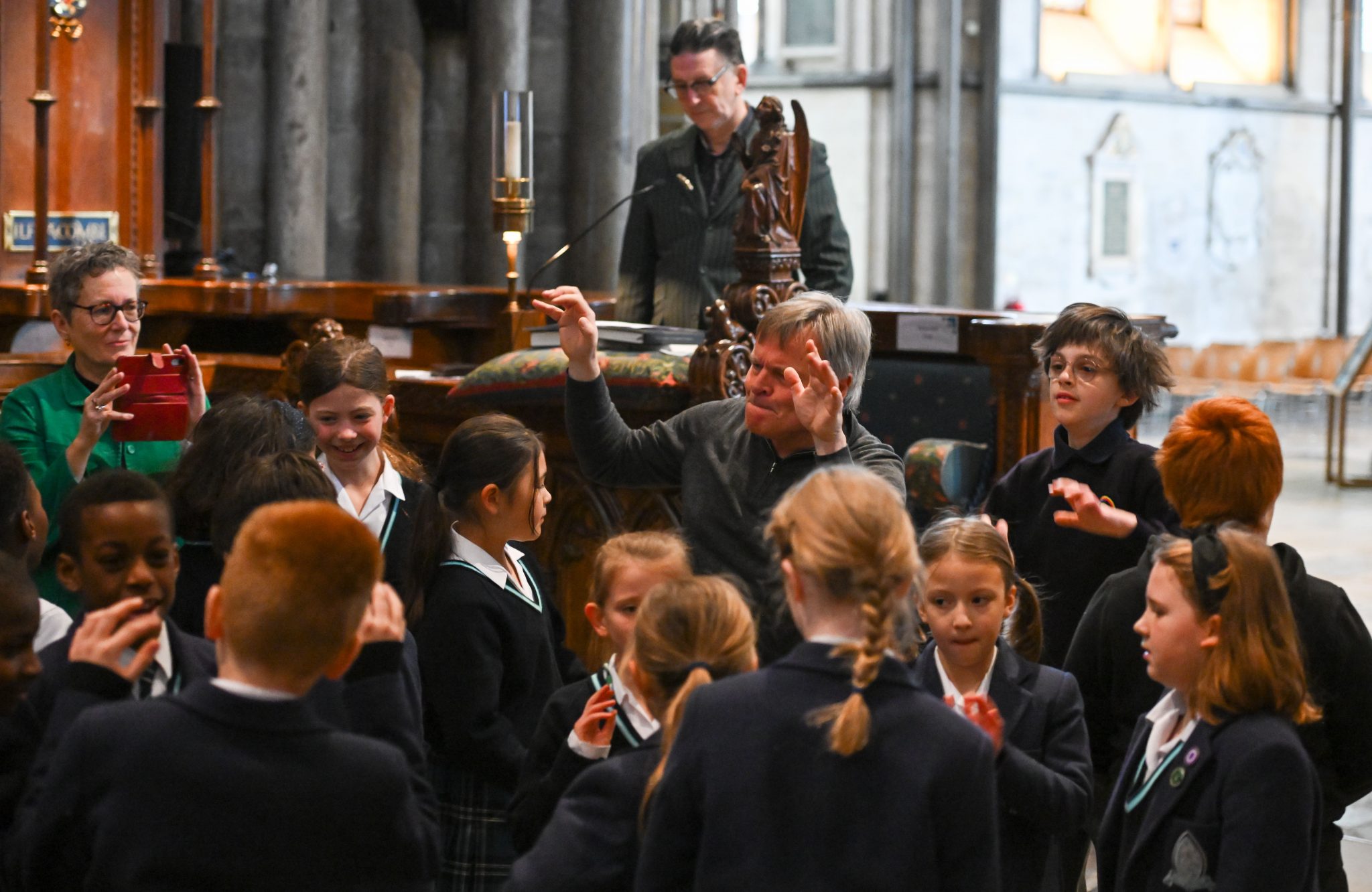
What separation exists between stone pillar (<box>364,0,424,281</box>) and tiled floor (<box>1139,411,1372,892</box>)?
14.8 ft

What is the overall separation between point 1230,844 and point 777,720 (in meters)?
0.69

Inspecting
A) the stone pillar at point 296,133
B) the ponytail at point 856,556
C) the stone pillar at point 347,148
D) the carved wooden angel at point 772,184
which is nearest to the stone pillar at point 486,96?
the stone pillar at point 347,148

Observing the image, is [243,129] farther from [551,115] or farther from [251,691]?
[251,691]

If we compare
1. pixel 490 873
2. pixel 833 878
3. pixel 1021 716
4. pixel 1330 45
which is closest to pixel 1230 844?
pixel 1021 716

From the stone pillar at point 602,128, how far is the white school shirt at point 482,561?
5.94 metres

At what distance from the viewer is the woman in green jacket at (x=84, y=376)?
3.36 meters

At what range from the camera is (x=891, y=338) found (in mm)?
→ 4984

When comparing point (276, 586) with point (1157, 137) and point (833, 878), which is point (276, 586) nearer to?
point (833, 878)

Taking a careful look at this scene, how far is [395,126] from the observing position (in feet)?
29.1

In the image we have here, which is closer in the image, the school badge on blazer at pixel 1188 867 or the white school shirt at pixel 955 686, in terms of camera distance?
the school badge on blazer at pixel 1188 867

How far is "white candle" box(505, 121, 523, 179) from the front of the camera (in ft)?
14.8

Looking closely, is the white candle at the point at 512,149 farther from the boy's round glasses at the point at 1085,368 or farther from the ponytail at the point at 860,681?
the ponytail at the point at 860,681

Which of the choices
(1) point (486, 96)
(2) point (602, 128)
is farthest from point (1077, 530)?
(1) point (486, 96)

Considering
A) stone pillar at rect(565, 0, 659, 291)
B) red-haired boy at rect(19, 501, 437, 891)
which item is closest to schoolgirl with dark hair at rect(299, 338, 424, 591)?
red-haired boy at rect(19, 501, 437, 891)
